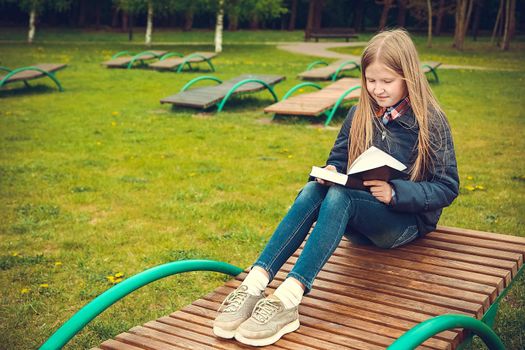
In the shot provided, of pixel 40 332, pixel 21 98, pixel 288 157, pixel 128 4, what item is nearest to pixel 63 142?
pixel 288 157

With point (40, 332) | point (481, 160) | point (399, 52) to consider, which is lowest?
point (40, 332)

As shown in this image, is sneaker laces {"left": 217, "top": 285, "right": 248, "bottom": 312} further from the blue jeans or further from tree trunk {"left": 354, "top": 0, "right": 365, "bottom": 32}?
tree trunk {"left": 354, "top": 0, "right": 365, "bottom": 32}

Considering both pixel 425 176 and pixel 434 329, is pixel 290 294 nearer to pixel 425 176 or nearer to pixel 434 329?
pixel 434 329

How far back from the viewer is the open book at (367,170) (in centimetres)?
279

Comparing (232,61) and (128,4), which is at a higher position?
(128,4)

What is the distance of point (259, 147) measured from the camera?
8297 mm

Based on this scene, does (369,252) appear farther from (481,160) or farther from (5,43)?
(5,43)

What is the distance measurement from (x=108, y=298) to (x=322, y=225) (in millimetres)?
1032

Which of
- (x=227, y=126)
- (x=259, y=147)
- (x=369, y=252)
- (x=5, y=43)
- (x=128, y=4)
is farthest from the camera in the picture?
(x=5, y=43)

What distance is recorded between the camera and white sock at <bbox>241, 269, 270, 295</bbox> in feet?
9.22

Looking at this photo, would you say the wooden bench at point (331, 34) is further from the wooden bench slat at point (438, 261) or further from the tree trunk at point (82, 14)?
the wooden bench slat at point (438, 261)

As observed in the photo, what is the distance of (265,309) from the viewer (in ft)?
8.63

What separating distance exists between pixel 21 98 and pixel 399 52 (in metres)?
11.1

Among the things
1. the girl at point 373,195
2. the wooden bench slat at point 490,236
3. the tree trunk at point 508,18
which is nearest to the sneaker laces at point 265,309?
the girl at point 373,195
